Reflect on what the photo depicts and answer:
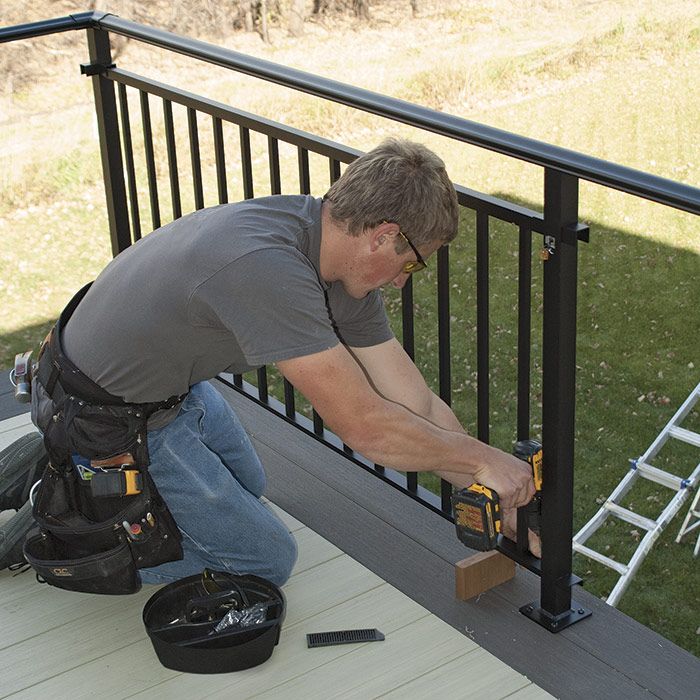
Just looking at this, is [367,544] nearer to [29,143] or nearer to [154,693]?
[154,693]

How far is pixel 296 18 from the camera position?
11570 mm

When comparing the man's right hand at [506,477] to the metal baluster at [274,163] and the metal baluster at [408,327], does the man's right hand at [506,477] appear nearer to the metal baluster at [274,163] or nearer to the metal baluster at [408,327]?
the metal baluster at [408,327]

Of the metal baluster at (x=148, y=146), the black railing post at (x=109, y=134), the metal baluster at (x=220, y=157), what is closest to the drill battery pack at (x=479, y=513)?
the metal baluster at (x=220, y=157)

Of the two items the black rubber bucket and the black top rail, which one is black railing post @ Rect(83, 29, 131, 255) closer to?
the black top rail

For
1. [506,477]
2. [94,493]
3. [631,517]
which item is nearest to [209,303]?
[94,493]

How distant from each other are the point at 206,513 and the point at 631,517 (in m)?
2.41

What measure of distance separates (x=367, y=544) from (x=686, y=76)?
8.60 metres

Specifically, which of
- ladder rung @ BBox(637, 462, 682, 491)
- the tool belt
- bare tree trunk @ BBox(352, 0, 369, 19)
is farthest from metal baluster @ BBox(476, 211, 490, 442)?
bare tree trunk @ BBox(352, 0, 369, 19)

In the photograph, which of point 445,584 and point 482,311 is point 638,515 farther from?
point 482,311

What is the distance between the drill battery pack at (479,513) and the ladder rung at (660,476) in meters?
2.48

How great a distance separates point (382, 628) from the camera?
87.5 inches

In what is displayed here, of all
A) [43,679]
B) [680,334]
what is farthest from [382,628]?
[680,334]

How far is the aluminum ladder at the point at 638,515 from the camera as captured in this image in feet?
13.3

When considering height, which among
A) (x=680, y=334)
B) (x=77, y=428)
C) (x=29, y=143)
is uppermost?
(x=77, y=428)
